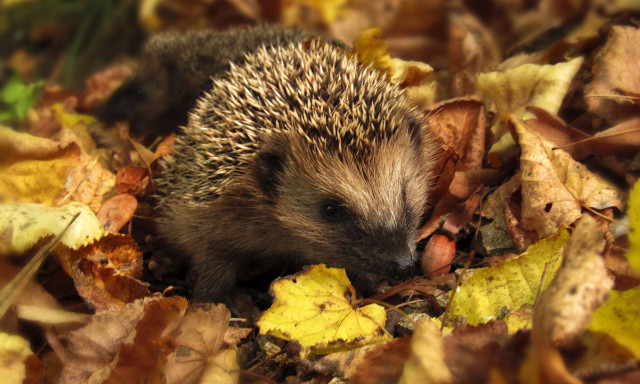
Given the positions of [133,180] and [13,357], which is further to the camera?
[133,180]

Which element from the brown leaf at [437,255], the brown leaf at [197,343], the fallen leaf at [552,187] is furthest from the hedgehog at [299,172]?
the brown leaf at [197,343]

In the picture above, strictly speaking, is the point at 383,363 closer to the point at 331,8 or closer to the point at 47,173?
the point at 47,173

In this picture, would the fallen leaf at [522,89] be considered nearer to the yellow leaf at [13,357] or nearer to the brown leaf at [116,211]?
the brown leaf at [116,211]

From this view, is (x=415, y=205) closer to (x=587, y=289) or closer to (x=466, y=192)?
(x=466, y=192)

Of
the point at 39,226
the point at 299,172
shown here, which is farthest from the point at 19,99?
the point at 299,172

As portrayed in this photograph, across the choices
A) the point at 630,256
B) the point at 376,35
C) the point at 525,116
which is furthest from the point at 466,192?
the point at 630,256

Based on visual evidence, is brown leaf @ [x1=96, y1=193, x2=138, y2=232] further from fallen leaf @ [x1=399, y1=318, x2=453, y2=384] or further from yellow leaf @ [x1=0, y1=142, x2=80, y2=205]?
fallen leaf @ [x1=399, y1=318, x2=453, y2=384]

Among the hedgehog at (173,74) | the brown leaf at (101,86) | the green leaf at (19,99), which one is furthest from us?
the brown leaf at (101,86)
